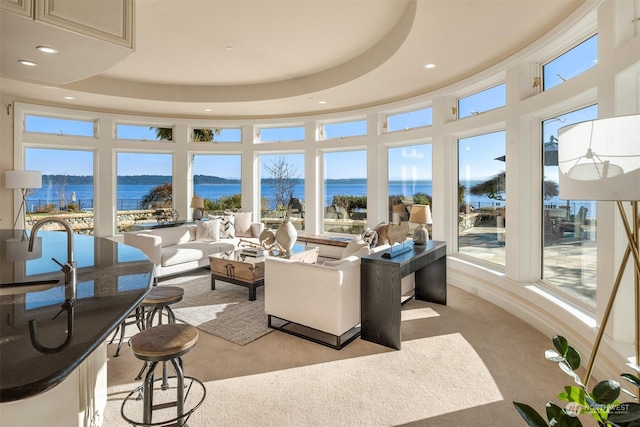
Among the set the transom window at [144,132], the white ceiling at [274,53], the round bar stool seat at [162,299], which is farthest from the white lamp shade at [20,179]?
the round bar stool seat at [162,299]

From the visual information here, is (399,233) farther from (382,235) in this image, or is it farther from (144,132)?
(144,132)

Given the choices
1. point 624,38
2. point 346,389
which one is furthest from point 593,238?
point 346,389

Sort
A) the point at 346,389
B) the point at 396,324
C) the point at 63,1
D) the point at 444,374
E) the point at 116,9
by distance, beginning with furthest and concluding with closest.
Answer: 1. the point at 396,324
2. the point at 444,374
3. the point at 346,389
4. the point at 116,9
5. the point at 63,1

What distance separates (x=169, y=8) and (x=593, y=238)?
492 cm

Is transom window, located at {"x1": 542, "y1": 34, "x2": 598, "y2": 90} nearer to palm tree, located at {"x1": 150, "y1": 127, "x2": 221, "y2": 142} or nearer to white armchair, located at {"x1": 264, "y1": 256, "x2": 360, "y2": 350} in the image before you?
white armchair, located at {"x1": 264, "y1": 256, "x2": 360, "y2": 350}

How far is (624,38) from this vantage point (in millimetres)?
2588

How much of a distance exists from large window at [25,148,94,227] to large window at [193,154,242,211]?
2145 millimetres

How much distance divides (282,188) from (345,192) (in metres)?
1.60

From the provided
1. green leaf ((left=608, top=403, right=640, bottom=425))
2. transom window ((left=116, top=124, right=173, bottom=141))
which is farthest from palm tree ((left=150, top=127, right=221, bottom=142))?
green leaf ((left=608, top=403, right=640, bottom=425))

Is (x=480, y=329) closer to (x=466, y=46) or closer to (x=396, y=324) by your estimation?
(x=396, y=324)

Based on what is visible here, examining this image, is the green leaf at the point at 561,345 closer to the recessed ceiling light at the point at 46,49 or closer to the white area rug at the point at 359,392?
the white area rug at the point at 359,392

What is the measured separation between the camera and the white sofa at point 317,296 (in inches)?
A: 124

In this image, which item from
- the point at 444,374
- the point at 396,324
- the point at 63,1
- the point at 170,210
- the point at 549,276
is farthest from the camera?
the point at 170,210

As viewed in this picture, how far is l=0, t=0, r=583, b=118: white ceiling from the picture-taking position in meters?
2.89
